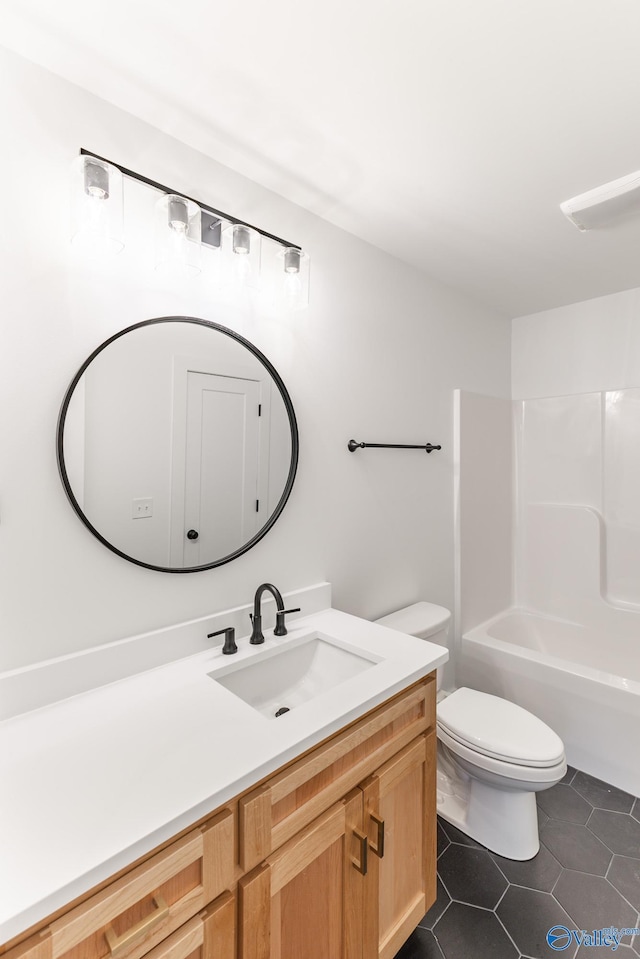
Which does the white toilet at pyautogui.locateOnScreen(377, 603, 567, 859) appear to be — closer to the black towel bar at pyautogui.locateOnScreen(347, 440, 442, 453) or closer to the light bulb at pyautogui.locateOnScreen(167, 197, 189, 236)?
the black towel bar at pyautogui.locateOnScreen(347, 440, 442, 453)

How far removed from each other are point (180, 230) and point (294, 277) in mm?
415

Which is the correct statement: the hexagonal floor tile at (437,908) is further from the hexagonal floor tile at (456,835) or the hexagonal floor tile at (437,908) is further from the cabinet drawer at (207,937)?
the cabinet drawer at (207,937)

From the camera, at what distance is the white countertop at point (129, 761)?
67 cm

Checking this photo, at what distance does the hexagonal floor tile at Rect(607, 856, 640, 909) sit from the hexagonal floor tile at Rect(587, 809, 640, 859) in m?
0.04

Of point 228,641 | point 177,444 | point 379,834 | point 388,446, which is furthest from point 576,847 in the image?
point 177,444

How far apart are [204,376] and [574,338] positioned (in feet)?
7.83

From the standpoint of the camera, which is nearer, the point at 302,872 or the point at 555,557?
the point at 302,872

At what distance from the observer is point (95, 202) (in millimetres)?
1098

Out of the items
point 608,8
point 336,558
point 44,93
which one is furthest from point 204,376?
point 608,8

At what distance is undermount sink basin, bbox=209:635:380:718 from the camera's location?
135cm

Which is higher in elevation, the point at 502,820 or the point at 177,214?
the point at 177,214

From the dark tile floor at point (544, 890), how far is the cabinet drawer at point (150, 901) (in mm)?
999

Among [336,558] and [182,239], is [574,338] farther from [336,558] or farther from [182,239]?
[182,239]

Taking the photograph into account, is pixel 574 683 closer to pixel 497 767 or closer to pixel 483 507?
pixel 497 767
